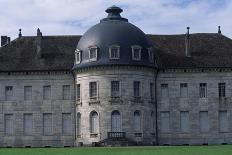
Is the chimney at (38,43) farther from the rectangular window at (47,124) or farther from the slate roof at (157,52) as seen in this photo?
the rectangular window at (47,124)

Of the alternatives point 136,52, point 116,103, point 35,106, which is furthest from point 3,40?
point 116,103

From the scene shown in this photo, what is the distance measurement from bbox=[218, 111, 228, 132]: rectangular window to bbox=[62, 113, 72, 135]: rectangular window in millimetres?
13819

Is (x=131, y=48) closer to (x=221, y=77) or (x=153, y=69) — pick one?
(x=153, y=69)

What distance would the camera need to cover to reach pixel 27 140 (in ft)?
200

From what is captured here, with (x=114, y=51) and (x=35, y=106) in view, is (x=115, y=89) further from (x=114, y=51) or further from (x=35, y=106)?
(x=35, y=106)

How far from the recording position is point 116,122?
57.2m

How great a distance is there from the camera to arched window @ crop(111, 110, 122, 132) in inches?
2249

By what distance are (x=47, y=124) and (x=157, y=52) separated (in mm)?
12415

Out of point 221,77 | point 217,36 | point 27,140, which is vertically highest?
point 217,36

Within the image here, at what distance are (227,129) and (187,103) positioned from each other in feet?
14.3

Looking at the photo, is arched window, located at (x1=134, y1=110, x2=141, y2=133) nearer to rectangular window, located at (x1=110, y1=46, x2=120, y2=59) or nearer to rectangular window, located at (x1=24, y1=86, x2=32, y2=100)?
rectangular window, located at (x1=110, y1=46, x2=120, y2=59)

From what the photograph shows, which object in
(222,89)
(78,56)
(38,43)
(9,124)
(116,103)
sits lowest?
(9,124)

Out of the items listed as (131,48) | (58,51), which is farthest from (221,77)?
(58,51)

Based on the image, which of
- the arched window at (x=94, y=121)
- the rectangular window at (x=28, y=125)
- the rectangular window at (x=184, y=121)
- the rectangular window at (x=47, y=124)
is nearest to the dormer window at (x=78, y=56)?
the arched window at (x=94, y=121)
